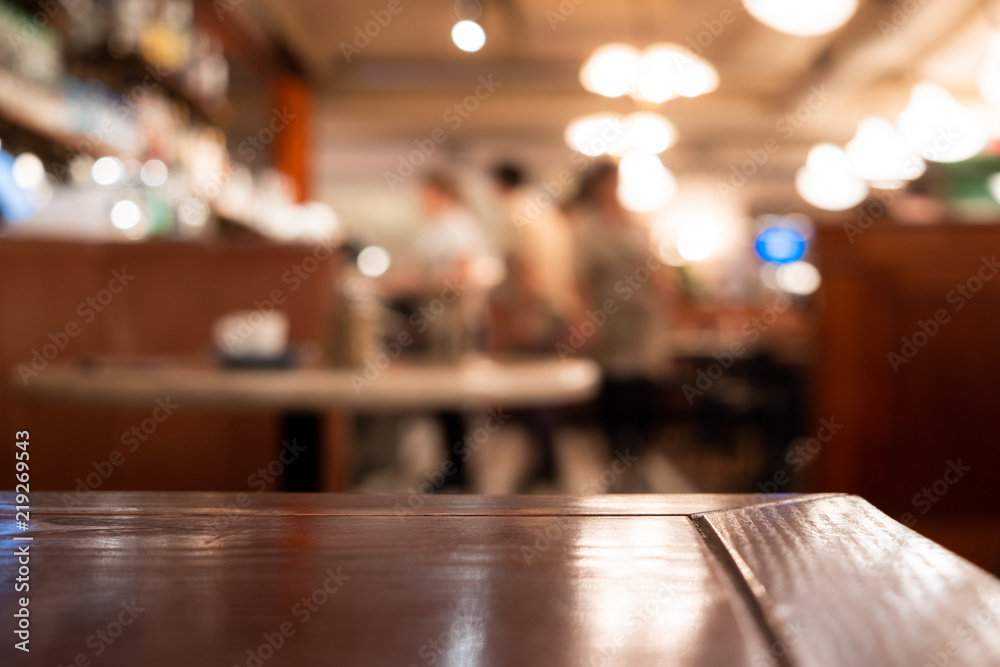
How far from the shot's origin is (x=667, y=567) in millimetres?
391

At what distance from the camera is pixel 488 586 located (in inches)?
14.2

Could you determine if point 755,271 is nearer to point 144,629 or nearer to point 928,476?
point 928,476

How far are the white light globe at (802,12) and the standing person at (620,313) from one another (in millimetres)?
904

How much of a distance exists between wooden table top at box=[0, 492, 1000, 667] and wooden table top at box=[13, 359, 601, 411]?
3.23 feet

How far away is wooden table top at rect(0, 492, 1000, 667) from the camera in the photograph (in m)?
0.30

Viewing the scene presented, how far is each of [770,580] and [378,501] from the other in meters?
0.25

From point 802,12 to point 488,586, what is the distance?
10.9 ft

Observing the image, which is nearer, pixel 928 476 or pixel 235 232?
pixel 928 476

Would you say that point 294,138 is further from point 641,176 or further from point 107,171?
point 107,171

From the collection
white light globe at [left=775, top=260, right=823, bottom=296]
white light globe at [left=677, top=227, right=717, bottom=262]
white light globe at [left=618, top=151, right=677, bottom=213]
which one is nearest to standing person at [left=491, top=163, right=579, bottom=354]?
white light globe at [left=618, top=151, right=677, bottom=213]

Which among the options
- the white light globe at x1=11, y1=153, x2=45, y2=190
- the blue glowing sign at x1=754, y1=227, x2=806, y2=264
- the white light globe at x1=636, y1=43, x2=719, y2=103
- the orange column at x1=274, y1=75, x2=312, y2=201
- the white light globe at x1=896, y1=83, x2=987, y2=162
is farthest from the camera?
the blue glowing sign at x1=754, y1=227, x2=806, y2=264

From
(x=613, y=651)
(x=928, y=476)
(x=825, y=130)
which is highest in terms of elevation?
(x=825, y=130)

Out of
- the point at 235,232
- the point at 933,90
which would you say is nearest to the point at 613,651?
the point at 235,232

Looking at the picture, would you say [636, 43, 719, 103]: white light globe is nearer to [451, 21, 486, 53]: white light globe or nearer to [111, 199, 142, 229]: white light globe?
[451, 21, 486, 53]: white light globe
